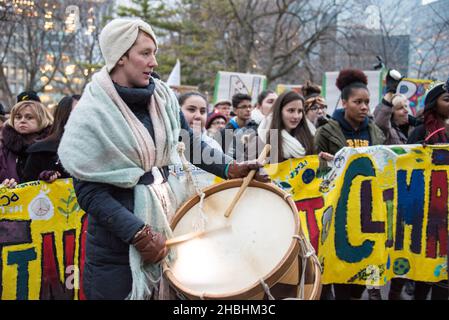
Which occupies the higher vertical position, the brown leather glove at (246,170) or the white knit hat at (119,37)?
the white knit hat at (119,37)

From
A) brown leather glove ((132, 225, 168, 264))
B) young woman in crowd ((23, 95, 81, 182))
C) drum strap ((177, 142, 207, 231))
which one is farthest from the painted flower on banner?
brown leather glove ((132, 225, 168, 264))

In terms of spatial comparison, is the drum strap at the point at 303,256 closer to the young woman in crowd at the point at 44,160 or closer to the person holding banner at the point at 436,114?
the young woman in crowd at the point at 44,160

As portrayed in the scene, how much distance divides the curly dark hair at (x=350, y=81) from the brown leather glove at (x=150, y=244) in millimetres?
2924

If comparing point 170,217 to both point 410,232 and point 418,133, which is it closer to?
point 410,232

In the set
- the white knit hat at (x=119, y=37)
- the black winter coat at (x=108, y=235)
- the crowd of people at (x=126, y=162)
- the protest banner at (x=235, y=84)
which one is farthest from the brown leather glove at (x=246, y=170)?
the protest banner at (x=235, y=84)

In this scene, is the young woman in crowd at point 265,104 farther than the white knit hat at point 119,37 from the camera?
Yes

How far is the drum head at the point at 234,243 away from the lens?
229 cm

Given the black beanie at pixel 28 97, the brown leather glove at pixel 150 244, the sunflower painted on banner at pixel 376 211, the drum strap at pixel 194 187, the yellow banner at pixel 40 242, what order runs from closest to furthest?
the brown leather glove at pixel 150 244, the drum strap at pixel 194 187, the yellow banner at pixel 40 242, the sunflower painted on banner at pixel 376 211, the black beanie at pixel 28 97

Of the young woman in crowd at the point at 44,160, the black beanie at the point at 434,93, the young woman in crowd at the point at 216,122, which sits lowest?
the young woman in crowd at the point at 44,160

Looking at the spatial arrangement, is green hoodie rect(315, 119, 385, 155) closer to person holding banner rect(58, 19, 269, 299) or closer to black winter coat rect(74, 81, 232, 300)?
person holding banner rect(58, 19, 269, 299)

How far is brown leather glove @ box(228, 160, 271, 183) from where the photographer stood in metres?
2.58

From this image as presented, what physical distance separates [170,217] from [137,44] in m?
0.81

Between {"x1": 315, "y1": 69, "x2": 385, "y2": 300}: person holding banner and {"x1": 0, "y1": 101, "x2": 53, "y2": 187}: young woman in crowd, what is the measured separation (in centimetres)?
244
